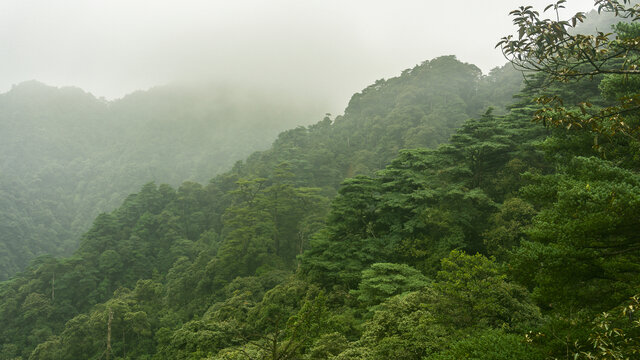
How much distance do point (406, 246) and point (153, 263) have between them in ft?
104

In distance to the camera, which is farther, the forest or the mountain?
the mountain

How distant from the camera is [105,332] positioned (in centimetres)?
2111

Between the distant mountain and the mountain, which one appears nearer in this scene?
the mountain

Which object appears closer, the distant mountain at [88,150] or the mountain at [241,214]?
the mountain at [241,214]

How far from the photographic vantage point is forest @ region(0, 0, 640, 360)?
5.02 metres

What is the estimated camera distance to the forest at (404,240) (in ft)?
16.5

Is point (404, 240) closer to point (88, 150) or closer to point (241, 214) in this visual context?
point (241, 214)

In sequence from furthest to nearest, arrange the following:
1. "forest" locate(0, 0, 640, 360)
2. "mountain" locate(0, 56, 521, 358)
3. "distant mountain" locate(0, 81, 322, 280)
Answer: "distant mountain" locate(0, 81, 322, 280) → "mountain" locate(0, 56, 521, 358) → "forest" locate(0, 0, 640, 360)

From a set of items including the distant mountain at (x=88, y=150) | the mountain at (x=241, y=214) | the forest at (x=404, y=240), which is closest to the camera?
the forest at (x=404, y=240)

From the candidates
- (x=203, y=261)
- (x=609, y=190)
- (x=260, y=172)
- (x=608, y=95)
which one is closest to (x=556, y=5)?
(x=609, y=190)

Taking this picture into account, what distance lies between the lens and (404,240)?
15.9 meters

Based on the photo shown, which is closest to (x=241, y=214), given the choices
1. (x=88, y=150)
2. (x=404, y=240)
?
(x=404, y=240)

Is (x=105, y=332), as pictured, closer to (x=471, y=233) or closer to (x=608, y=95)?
(x=471, y=233)

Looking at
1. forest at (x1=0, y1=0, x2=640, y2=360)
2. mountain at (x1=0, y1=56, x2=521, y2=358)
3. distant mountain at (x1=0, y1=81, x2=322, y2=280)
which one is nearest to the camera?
forest at (x1=0, y1=0, x2=640, y2=360)
